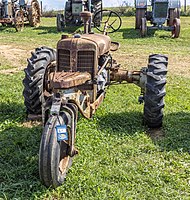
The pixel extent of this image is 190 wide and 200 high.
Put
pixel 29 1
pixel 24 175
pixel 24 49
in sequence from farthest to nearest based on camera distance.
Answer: pixel 29 1, pixel 24 49, pixel 24 175

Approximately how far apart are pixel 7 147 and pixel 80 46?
1419mm

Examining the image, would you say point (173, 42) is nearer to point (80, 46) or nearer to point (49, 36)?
point (49, 36)

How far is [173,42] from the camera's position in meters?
12.5

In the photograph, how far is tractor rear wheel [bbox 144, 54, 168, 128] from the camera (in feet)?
13.7

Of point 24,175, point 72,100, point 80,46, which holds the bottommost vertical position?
point 24,175

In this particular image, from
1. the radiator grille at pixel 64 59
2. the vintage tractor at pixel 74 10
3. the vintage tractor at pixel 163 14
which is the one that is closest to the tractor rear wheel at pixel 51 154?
the radiator grille at pixel 64 59

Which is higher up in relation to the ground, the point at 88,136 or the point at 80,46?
the point at 80,46

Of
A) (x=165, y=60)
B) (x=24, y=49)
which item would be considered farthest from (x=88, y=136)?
(x=24, y=49)

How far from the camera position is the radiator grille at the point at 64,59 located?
3877 millimetres

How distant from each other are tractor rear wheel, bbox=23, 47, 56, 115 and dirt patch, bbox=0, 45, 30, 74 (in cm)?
330

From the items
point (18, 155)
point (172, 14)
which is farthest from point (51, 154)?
point (172, 14)

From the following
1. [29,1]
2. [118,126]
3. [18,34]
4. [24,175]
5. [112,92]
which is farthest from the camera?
[29,1]

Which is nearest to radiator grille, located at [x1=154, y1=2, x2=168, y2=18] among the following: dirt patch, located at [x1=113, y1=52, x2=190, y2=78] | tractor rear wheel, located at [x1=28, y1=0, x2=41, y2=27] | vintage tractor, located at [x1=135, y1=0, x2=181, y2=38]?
vintage tractor, located at [x1=135, y1=0, x2=181, y2=38]

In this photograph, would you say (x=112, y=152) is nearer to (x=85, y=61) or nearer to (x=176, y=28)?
(x=85, y=61)
